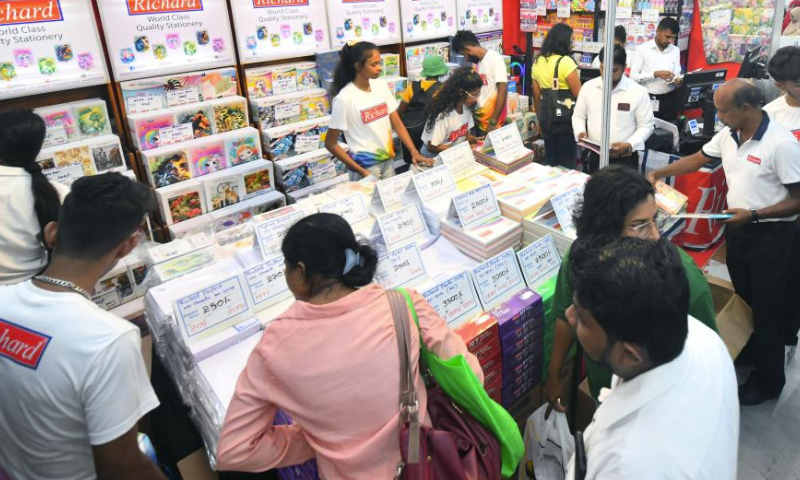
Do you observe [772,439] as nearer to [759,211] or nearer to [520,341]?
[759,211]

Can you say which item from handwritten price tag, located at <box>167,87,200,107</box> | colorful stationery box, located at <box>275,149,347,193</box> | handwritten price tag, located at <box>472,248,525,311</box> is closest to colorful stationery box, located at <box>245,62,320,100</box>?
handwritten price tag, located at <box>167,87,200,107</box>

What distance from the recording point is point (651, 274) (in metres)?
1.05

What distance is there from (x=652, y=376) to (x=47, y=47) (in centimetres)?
376

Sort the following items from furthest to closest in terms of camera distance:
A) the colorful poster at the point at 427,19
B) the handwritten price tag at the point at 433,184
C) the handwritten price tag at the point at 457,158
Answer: the colorful poster at the point at 427,19, the handwritten price tag at the point at 457,158, the handwritten price tag at the point at 433,184

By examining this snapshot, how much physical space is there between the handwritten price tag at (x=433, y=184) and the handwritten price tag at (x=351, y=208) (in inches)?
→ 11.2

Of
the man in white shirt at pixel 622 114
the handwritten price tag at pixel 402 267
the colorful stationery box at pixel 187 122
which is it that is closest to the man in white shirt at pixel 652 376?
the handwritten price tag at pixel 402 267

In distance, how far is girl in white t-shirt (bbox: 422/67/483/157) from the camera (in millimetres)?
3584

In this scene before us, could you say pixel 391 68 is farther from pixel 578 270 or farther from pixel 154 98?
pixel 578 270

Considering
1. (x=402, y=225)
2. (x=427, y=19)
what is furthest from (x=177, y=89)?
(x=427, y=19)

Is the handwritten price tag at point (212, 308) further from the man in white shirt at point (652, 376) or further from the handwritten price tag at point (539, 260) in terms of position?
the man in white shirt at point (652, 376)

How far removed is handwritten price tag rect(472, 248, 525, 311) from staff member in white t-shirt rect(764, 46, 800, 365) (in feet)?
5.72

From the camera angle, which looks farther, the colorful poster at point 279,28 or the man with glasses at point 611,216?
the colorful poster at point 279,28

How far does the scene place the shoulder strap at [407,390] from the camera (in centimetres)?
127

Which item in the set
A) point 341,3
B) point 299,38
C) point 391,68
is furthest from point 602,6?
point 299,38
